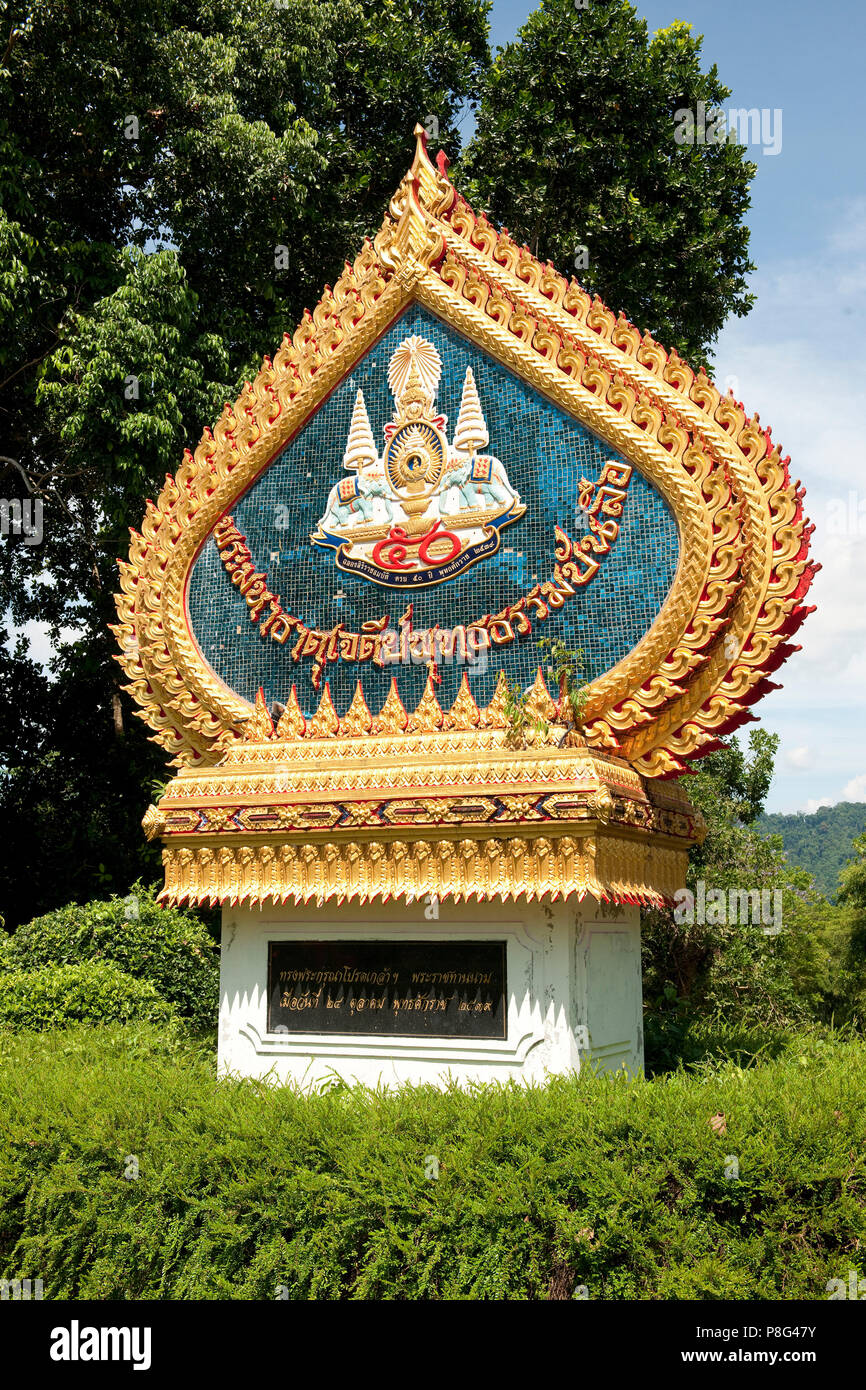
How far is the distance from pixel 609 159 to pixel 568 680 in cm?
1163

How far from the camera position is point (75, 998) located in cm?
972

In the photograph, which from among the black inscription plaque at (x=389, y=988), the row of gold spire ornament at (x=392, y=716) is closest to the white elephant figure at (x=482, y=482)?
the row of gold spire ornament at (x=392, y=716)

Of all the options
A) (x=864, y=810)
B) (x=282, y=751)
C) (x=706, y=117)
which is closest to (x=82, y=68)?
(x=706, y=117)

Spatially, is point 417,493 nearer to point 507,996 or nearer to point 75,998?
point 507,996

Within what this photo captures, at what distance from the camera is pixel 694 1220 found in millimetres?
4609

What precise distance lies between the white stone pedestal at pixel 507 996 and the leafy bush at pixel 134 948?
3.57m

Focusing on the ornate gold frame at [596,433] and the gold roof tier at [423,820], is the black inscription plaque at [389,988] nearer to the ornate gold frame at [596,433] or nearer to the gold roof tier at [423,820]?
the gold roof tier at [423,820]

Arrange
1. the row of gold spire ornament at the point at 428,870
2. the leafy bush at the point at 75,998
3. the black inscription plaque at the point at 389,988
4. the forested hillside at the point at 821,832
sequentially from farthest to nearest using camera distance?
the forested hillside at the point at 821,832
the leafy bush at the point at 75,998
the black inscription plaque at the point at 389,988
the row of gold spire ornament at the point at 428,870

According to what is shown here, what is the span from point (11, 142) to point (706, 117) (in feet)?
31.1

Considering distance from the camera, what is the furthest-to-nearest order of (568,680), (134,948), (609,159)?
(609,159) → (134,948) → (568,680)

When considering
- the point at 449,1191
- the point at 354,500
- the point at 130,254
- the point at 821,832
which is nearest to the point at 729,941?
the point at 354,500

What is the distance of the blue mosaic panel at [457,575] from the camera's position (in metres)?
6.50

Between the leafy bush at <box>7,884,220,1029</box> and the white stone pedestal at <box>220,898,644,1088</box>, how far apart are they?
3.57 meters

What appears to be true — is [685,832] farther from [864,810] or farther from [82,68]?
[864,810]
